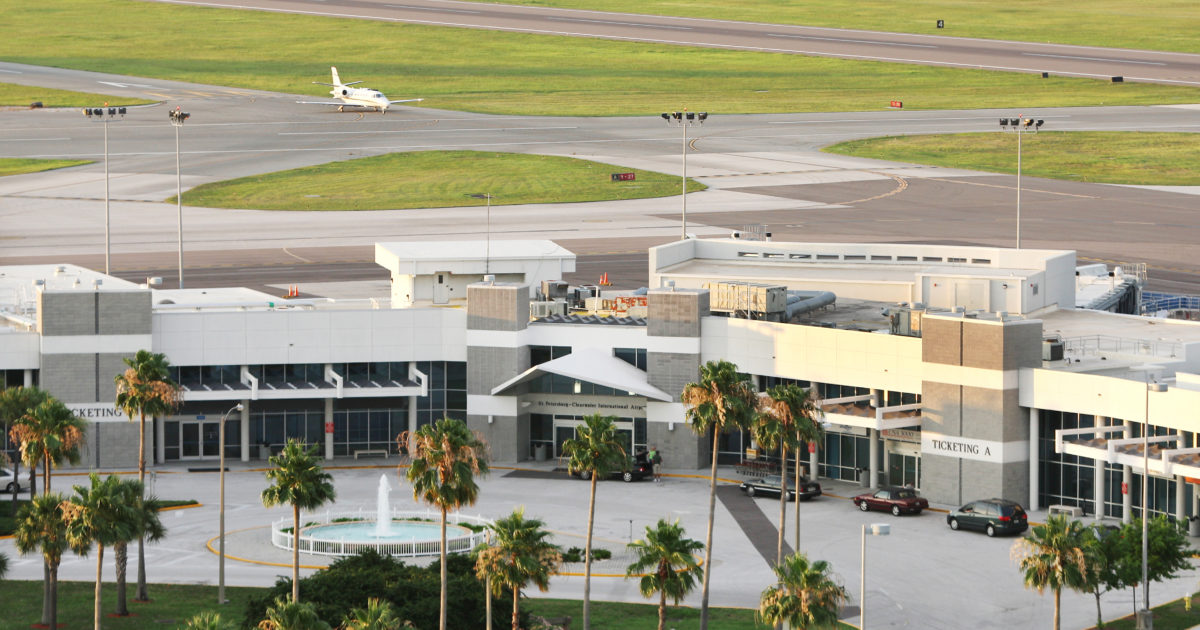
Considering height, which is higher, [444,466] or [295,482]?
[444,466]

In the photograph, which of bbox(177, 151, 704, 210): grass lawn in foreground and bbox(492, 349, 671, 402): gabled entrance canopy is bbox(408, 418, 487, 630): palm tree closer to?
bbox(492, 349, 671, 402): gabled entrance canopy

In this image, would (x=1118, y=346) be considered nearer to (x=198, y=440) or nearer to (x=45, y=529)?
(x=198, y=440)

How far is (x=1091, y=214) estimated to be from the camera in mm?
176000

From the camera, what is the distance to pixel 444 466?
64250mm

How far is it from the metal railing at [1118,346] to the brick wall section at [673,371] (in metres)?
19.2

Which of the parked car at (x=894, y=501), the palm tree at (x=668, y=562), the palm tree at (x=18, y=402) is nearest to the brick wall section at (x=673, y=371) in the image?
the parked car at (x=894, y=501)

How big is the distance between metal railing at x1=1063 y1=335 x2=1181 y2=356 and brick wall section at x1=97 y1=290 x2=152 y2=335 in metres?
47.9

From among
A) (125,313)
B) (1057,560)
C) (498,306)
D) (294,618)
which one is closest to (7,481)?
(125,313)

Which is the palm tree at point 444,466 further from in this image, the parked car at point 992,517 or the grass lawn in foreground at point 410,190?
the grass lawn in foreground at point 410,190

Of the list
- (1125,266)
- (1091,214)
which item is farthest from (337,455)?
(1091,214)

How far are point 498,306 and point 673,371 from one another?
10.3 meters

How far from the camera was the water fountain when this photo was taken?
265ft

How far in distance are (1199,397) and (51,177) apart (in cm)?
14441

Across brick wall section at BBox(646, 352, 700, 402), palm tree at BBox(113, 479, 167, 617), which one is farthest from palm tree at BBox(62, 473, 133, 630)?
brick wall section at BBox(646, 352, 700, 402)
